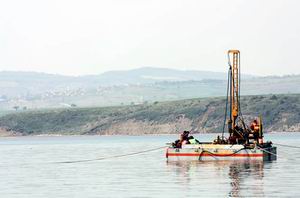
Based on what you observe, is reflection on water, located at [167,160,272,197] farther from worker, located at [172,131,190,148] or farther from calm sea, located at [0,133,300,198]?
worker, located at [172,131,190,148]

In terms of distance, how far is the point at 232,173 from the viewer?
6038 cm

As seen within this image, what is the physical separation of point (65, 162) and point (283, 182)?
97.5 feet

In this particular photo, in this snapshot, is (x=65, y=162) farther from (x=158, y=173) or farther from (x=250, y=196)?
(x=250, y=196)

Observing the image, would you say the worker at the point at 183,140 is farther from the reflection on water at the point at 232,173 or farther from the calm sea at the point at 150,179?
the reflection on water at the point at 232,173

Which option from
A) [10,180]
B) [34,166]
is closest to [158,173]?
[10,180]

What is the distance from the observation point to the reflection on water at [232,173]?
49.2 meters

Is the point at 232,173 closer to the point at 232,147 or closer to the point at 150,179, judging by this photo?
the point at 150,179

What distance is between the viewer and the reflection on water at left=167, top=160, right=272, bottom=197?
49.2 metres

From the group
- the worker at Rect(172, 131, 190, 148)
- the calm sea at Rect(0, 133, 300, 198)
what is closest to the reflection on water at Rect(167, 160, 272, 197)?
the calm sea at Rect(0, 133, 300, 198)

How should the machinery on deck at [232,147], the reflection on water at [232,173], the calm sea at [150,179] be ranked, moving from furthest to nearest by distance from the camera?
1. the machinery on deck at [232,147]
2. the reflection on water at [232,173]
3. the calm sea at [150,179]

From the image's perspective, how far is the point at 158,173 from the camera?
205ft

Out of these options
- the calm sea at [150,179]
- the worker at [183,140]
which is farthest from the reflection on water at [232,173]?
the worker at [183,140]

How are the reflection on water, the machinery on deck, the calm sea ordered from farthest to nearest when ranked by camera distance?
the machinery on deck
the reflection on water
the calm sea

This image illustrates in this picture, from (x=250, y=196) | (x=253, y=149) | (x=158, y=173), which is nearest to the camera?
(x=250, y=196)
